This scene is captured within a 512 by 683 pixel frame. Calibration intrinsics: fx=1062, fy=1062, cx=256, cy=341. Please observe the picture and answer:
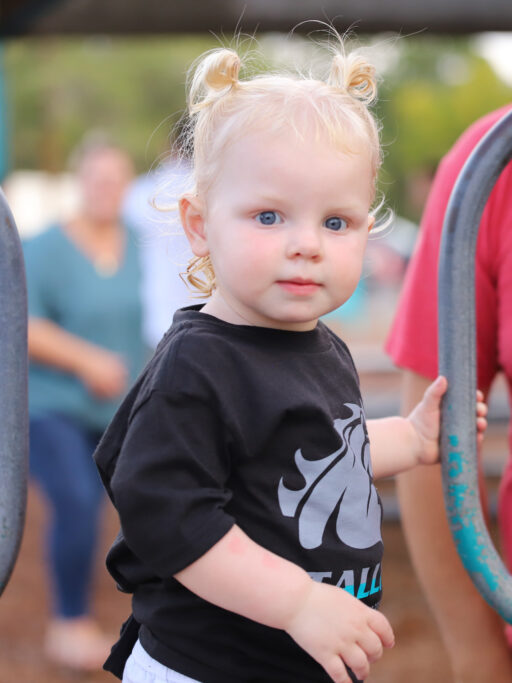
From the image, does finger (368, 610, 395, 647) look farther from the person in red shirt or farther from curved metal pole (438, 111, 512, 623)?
the person in red shirt

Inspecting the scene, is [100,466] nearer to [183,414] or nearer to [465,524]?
[183,414]

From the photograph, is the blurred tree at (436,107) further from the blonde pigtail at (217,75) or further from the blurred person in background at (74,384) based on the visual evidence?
the blonde pigtail at (217,75)

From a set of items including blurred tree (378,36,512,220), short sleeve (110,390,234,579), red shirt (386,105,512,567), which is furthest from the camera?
blurred tree (378,36,512,220)

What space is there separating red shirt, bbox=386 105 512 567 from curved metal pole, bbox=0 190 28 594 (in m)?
0.69

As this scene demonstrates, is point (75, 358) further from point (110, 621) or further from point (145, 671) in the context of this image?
point (145, 671)

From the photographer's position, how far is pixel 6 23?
5980mm

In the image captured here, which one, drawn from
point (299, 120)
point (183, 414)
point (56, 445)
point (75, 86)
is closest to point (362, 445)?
point (183, 414)

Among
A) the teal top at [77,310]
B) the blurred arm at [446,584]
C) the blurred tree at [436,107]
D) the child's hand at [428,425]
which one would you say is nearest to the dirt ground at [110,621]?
the teal top at [77,310]

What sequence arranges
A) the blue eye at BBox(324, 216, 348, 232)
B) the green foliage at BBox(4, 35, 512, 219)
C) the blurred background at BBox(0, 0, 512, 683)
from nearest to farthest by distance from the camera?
the blue eye at BBox(324, 216, 348, 232) < the blurred background at BBox(0, 0, 512, 683) < the green foliage at BBox(4, 35, 512, 219)

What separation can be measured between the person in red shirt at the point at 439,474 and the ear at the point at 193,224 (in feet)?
1.49

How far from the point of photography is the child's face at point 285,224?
1154 mm

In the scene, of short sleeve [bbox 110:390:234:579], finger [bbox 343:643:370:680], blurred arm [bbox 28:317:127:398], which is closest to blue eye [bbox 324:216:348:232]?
short sleeve [bbox 110:390:234:579]

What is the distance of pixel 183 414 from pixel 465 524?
385 millimetres

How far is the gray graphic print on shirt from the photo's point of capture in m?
1.18
